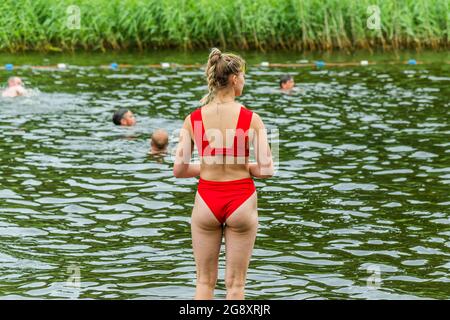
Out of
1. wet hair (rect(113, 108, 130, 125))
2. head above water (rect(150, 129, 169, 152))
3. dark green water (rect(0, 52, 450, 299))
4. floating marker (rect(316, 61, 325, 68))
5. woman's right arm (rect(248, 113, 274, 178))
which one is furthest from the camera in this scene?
floating marker (rect(316, 61, 325, 68))

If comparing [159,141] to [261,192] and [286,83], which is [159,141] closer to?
[261,192]

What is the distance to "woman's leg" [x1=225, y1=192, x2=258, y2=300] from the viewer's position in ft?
28.8

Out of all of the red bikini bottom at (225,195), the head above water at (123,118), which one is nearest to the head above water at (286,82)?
the head above water at (123,118)

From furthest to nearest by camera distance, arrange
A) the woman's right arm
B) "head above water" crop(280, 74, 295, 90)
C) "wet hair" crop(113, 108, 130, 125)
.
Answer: "head above water" crop(280, 74, 295, 90)
"wet hair" crop(113, 108, 130, 125)
the woman's right arm

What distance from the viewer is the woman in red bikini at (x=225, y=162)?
8.76 metres

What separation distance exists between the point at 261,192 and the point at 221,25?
14893mm

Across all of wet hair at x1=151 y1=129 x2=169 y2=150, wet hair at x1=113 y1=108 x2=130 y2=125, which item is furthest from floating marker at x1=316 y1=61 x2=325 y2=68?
wet hair at x1=151 y1=129 x2=169 y2=150

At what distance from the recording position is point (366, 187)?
15.4 meters

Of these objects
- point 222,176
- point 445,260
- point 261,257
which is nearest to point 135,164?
point 261,257

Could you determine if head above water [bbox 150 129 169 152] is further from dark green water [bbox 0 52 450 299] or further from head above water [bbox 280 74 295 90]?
head above water [bbox 280 74 295 90]

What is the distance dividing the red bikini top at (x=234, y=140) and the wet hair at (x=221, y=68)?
215 mm

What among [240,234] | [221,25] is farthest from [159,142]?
[221,25]

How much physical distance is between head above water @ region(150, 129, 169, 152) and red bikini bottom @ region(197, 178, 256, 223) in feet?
29.4
